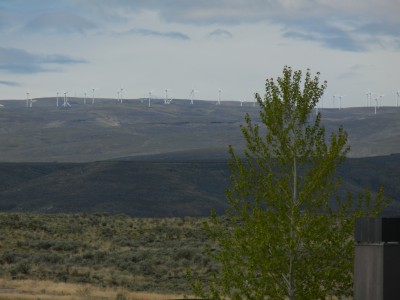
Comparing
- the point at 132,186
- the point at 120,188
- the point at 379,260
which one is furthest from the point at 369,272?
the point at 132,186

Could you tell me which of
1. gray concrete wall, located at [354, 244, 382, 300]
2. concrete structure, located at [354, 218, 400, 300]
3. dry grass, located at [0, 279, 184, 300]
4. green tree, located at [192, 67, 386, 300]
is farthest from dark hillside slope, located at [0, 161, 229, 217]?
concrete structure, located at [354, 218, 400, 300]

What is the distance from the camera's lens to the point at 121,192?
161750 mm

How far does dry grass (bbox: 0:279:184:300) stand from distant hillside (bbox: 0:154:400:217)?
326 ft

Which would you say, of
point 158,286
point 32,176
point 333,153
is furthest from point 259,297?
point 32,176

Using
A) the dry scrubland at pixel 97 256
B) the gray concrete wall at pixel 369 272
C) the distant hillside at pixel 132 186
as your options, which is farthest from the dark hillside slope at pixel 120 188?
the gray concrete wall at pixel 369 272

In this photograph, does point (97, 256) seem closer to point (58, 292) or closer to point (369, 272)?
point (58, 292)

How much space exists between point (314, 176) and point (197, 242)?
50.8 meters

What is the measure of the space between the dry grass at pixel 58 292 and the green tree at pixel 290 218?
44.0 feet

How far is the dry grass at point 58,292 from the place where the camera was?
38031mm

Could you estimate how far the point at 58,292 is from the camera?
40781 mm

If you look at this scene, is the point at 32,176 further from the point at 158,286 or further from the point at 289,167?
the point at 289,167

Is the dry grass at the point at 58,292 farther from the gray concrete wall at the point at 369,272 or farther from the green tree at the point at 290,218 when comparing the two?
the gray concrete wall at the point at 369,272

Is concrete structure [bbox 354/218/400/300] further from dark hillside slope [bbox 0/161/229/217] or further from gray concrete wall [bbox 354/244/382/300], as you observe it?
dark hillside slope [bbox 0/161/229/217]

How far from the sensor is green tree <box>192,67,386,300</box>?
24.2 metres
